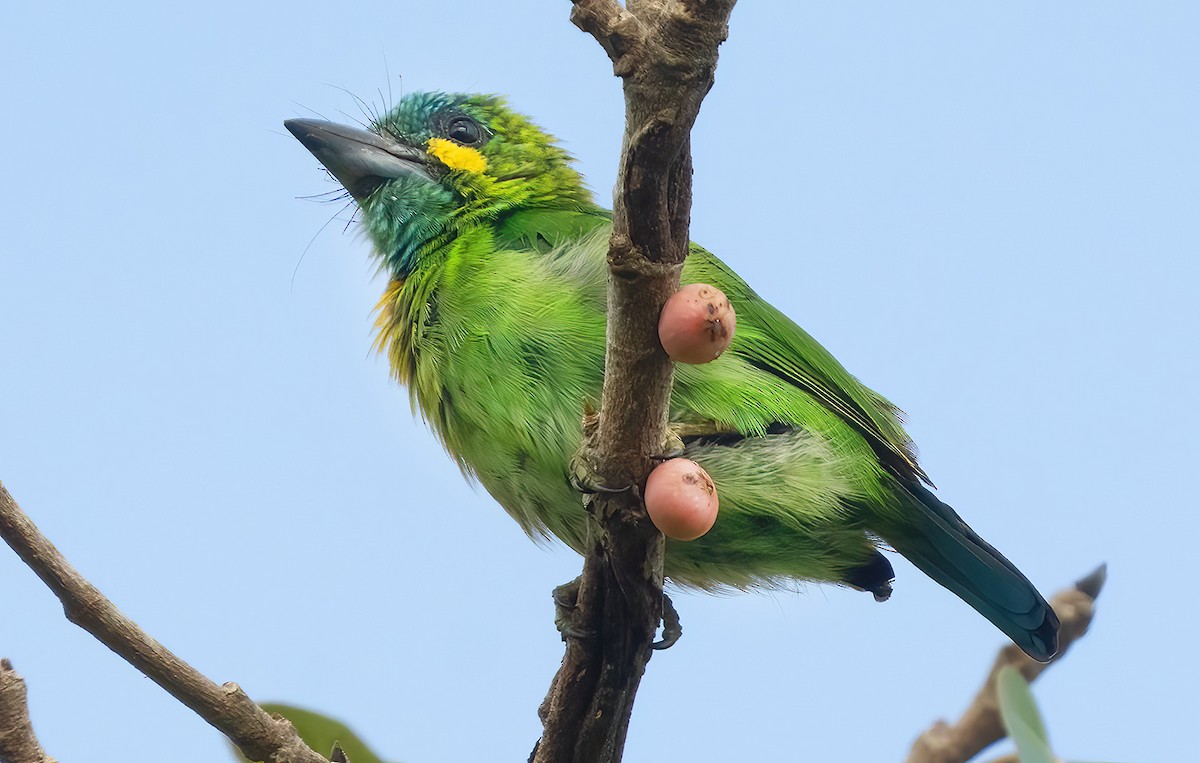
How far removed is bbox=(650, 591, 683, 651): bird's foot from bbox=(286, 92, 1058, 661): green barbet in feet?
0.79

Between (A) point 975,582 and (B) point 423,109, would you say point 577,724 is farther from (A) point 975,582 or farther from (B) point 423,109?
(B) point 423,109

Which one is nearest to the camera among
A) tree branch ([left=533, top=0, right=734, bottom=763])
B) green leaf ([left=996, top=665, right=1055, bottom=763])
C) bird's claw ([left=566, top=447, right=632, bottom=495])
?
green leaf ([left=996, top=665, right=1055, bottom=763])

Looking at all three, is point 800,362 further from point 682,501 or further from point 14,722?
point 14,722

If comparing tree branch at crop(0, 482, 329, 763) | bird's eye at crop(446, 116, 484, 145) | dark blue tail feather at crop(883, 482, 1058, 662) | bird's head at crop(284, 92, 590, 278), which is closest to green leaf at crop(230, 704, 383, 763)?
tree branch at crop(0, 482, 329, 763)

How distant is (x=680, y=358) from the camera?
2279 mm

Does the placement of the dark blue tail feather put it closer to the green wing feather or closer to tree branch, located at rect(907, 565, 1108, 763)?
the green wing feather

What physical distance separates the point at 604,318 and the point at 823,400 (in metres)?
0.70

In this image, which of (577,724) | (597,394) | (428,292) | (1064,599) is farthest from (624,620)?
(428,292)

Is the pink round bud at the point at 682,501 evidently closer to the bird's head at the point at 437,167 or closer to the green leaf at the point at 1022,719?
the green leaf at the point at 1022,719

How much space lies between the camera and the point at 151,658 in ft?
7.43

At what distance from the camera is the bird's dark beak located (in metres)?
3.84

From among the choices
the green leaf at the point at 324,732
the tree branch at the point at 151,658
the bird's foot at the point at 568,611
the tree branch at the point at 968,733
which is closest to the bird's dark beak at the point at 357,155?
the bird's foot at the point at 568,611

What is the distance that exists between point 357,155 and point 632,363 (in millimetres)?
1827

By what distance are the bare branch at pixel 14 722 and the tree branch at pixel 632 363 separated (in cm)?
105
